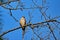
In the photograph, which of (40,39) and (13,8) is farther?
(40,39)

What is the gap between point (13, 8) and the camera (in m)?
2.72

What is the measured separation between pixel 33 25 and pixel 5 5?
0.62m

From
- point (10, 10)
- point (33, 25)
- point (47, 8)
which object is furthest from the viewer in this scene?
point (47, 8)

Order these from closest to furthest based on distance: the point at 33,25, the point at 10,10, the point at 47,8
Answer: the point at 33,25, the point at 10,10, the point at 47,8

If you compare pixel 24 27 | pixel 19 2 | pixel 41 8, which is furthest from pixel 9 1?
pixel 41 8

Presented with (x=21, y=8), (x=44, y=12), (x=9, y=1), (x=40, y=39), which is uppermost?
(x=9, y=1)

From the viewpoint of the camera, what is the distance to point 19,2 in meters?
2.88

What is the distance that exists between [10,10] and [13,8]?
0.21 ft

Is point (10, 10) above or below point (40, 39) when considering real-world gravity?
above

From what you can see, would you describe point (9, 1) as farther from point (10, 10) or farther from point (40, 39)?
point (40, 39)

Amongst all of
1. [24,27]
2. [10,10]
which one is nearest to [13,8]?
[10,10]

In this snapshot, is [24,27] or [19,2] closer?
[24,27]

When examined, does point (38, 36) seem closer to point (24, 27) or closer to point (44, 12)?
point (44, 12)

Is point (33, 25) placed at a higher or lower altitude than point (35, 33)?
higher
